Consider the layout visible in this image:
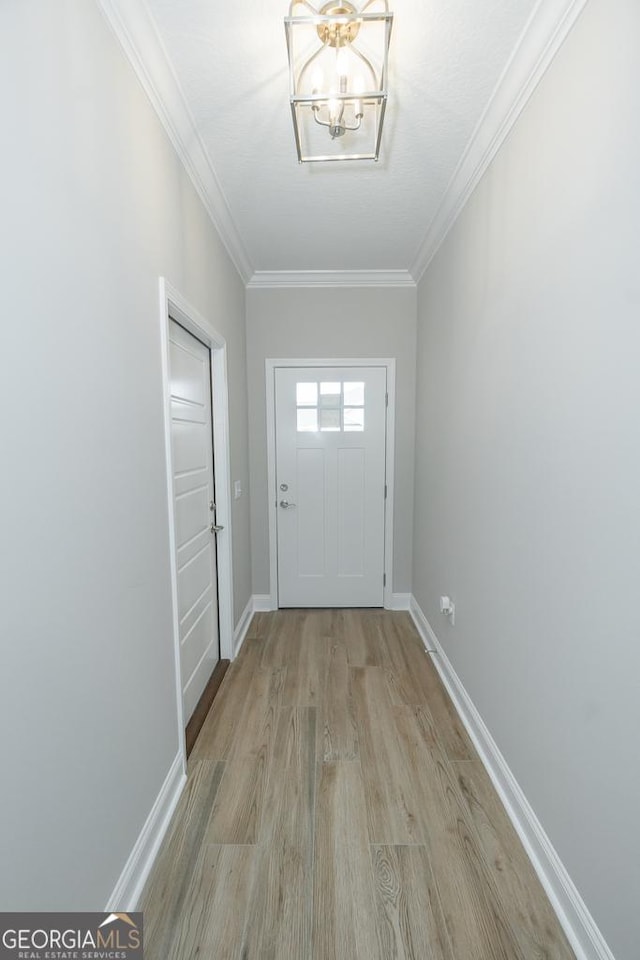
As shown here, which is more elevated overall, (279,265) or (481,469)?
(279,265)

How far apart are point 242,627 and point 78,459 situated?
219 cm

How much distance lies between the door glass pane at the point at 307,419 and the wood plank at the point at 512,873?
2.26 meters

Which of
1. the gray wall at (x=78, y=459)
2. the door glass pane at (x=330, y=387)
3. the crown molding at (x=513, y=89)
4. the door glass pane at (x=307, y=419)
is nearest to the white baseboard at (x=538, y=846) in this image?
the gray wall at (x=78, y=459)

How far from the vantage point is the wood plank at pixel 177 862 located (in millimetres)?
1156

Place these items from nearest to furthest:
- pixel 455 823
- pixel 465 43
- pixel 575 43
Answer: pixel 575 43
pixel 465 43
pixel 455 823

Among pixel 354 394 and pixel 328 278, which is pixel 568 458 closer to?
pixel 354 394

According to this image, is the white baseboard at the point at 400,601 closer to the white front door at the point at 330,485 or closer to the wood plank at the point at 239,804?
the white front door at the point at 330,485

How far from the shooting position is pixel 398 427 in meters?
3.15

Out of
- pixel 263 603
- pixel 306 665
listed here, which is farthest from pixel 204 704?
pixel 263 603

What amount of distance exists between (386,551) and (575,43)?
2769mm

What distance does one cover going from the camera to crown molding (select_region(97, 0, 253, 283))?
1135 mm

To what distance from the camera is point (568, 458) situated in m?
1.17

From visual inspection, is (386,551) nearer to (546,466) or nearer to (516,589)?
(516,589)

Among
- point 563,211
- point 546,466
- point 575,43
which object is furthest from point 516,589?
point 575,43
